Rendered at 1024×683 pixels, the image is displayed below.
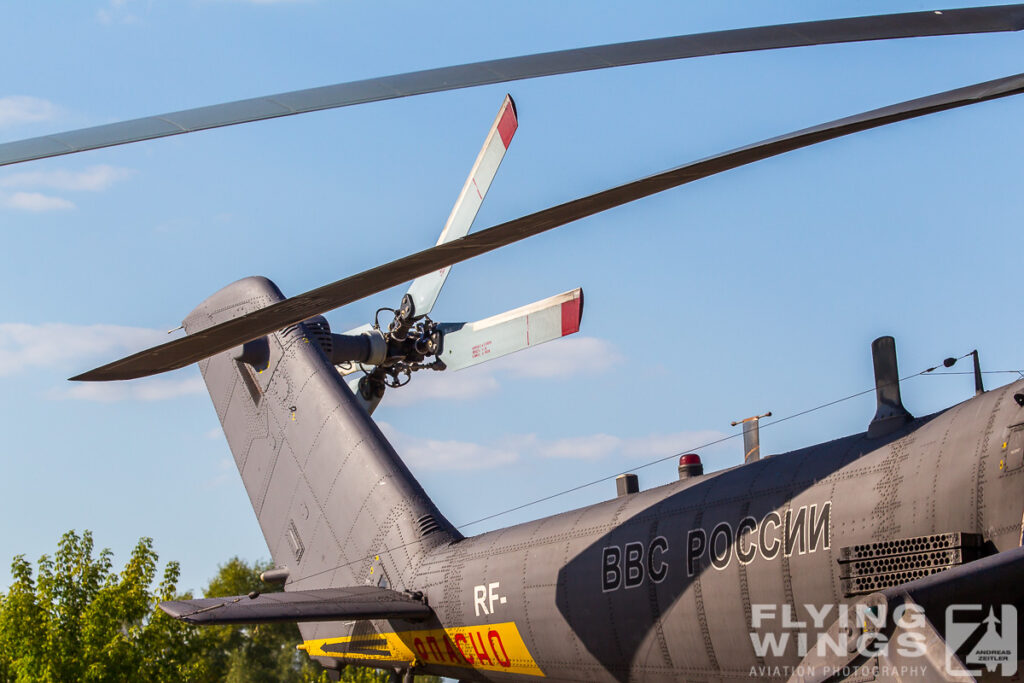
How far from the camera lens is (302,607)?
31.4 feet

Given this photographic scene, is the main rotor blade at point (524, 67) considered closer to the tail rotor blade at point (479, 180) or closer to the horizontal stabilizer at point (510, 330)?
the horizontal stabilizer at point (510, 330)

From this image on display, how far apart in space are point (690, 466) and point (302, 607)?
154 inches

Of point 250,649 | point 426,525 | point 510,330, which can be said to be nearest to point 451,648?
point 426,525

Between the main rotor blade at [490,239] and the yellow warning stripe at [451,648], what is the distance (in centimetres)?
500

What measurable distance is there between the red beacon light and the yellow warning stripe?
2202mm

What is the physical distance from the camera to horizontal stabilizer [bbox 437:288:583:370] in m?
9.17

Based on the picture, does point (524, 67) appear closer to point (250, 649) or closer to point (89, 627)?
point (89, 627)

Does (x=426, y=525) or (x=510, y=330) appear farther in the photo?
(x=426, y=525)

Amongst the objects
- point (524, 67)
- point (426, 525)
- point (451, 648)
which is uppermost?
point (524, 67)

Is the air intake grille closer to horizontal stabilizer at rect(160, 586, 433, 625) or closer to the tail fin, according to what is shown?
horizontal stabilizer at rect(160, 586, 433, 625)

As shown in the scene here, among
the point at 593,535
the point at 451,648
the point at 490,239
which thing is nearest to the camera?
the point at 490,239

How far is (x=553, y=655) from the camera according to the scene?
30.2ft

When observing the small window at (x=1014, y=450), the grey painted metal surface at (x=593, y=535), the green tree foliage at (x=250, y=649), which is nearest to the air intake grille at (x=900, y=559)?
the grey painted metal surface at (x=593, y=535)

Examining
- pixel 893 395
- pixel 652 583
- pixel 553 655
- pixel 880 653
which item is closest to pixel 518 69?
pixel 880 653
